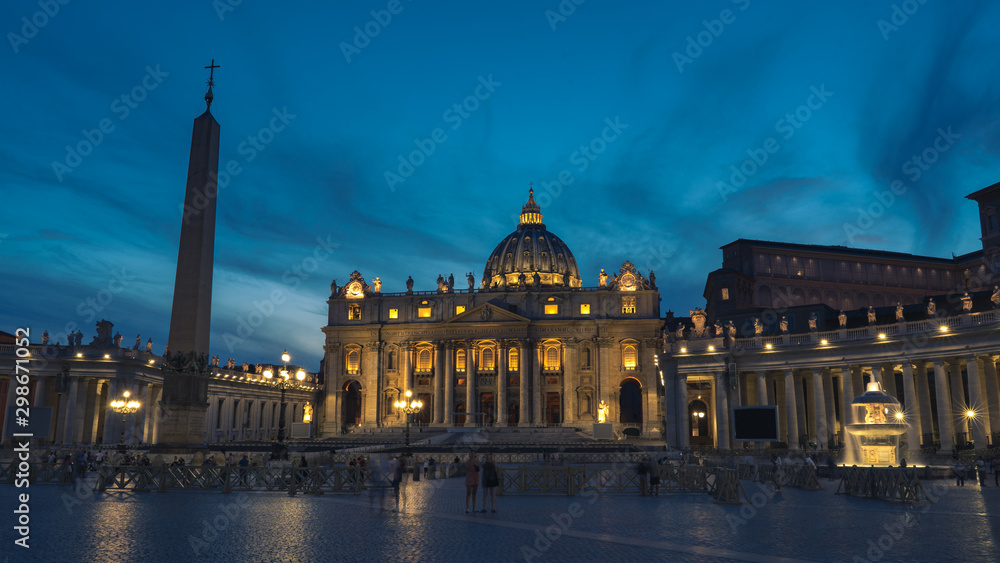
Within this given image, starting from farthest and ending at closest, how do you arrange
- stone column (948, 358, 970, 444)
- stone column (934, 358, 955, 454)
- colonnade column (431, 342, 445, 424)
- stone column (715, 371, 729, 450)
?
colonnade column (431, 342, 445, 424) → stone column (715, 371, 729, 450) → stone column (948, 358, 970, 444) → stone column (934, 358, 955, 454)

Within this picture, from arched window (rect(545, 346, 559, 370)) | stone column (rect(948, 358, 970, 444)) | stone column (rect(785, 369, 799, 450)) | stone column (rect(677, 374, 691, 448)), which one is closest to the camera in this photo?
stone column (rect(948, 358, 970, 444))

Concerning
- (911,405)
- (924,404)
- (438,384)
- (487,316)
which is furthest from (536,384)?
(911,405)

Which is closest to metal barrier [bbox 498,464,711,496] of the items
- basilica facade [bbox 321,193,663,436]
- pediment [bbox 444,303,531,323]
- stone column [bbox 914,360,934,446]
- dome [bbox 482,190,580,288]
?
stone column [bbox 914,360,934,446]

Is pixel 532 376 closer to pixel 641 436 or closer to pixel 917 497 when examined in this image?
pixel 641 436

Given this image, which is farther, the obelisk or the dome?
the dome

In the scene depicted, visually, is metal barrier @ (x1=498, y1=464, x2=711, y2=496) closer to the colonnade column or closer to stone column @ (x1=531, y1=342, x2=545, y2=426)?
stone column @ (x1=531, y1=342, x2=545, y2=426)

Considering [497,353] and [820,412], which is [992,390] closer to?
[820,412]

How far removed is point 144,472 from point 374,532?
11704mm

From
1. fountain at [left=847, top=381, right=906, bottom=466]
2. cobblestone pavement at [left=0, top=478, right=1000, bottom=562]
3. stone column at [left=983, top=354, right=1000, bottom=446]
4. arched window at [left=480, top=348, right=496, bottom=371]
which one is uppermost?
arched window at [left=480, top=348, right=496, bottom=371]

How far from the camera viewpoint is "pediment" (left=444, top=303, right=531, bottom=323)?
3575 inches

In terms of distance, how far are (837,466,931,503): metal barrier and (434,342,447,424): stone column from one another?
6955cm

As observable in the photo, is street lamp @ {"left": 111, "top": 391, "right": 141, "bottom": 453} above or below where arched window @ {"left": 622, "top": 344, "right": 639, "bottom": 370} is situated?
below

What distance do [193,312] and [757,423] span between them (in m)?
29.5

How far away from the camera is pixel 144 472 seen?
2280cm
